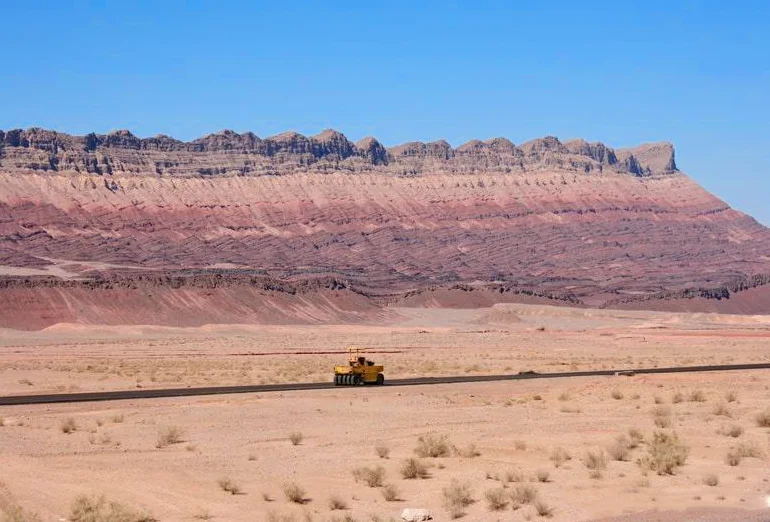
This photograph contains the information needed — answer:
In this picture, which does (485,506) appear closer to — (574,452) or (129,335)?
(574,452)

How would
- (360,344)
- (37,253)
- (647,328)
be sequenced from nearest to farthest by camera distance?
(360,344), (647,328), (37,253)

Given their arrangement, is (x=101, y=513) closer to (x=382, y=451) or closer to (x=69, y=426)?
(x=382, y=451)

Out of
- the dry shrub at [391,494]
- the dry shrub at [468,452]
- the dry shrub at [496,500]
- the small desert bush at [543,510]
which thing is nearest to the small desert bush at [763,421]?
the dry shrub at [468,452]

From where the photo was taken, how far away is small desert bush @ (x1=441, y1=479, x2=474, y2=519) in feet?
58.7

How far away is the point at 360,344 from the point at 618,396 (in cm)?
5510

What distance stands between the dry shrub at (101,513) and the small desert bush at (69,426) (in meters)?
10.7

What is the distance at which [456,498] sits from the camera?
727 inches

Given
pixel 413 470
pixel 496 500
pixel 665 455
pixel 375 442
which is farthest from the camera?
pixel 375 442

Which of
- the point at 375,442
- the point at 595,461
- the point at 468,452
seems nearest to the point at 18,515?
the point at 468,452

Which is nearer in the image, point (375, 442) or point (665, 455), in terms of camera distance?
point (665, 455)

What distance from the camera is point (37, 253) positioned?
172 metres

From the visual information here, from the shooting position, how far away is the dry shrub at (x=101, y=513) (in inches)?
635

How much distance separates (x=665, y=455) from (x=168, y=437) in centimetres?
1113

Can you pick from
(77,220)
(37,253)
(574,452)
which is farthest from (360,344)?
(77,220)
